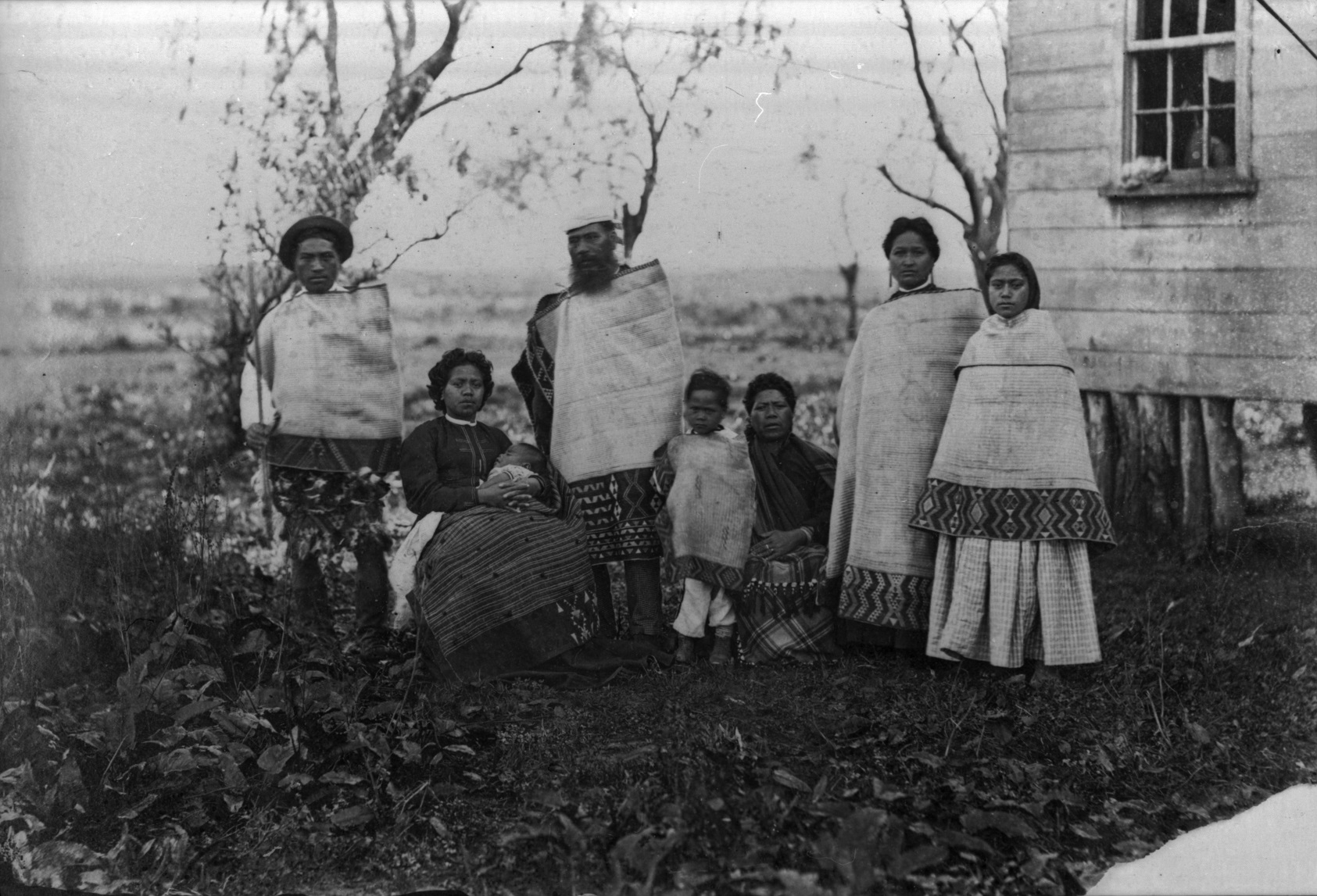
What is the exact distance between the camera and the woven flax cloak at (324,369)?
4.98 m

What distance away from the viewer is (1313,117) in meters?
4.91

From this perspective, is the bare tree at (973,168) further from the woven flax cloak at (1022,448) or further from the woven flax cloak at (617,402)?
the woven flax cloak at (617,402)

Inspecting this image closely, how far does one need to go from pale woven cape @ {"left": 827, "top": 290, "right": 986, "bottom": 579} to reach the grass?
Answer: 0.44 meters

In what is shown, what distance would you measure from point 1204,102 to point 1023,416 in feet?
5.63

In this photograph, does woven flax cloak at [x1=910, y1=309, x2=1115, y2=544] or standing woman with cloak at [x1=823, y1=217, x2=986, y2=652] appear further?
standing woman with cloak at [x1=823, y1=217, x2=986, y2=652]

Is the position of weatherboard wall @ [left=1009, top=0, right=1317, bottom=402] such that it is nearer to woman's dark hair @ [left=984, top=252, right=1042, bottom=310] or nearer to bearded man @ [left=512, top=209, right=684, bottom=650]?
woman's dark hair @ [left=984, top=252, right=1042, bottom=310]

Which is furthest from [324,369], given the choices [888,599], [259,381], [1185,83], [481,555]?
[1185,83]

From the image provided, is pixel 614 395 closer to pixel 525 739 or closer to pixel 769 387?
pixel 769 387

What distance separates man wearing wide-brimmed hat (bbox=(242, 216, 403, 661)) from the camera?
16.3 feet

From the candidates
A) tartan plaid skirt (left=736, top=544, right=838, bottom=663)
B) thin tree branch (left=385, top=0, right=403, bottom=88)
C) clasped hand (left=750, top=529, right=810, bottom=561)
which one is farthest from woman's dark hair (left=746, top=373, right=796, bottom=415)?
thin tree branch (left=385, top=0, right=403, bottom=88)

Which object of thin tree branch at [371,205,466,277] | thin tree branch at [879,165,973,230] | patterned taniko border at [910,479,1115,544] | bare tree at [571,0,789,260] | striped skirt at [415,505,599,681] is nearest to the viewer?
patterned taniko border at [910,479,1115,544]

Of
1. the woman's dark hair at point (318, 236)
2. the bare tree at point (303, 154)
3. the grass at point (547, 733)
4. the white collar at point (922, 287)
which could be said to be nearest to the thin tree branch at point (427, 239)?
the bare tree at point (303, 154)

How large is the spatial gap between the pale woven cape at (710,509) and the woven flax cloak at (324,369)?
1.35 metres

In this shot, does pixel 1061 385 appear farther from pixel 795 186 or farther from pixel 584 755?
pixel 584 755
